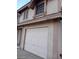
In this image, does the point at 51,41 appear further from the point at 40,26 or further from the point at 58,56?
the point at 40,26

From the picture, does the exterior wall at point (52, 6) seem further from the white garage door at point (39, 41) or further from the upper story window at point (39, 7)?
the white garage door at point (39, 41)

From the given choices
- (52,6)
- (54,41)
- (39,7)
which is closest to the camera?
(54,41)

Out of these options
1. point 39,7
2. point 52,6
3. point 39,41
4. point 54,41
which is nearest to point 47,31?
point 54,41

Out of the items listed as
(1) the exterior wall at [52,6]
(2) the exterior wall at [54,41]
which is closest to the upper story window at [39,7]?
(1) the exterior wall at [52,6]

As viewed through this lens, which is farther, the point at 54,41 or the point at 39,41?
the point at 39,41

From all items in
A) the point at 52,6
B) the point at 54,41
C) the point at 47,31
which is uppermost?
the point at 52,6

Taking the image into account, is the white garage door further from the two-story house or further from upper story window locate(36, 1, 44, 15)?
upper story window locate(36, 1, 44, 15)

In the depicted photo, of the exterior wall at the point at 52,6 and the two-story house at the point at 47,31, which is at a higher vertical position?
the exterior wall at the point at 52,6

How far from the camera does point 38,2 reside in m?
10.7

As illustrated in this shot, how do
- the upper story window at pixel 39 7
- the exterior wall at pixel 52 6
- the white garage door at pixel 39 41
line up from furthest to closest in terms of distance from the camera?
the upper story window at pixel 39 7 → the white garage door at pixel 39 41 → the exterior wall at pixel 52 6

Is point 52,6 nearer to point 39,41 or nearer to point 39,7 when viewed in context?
point 39,7

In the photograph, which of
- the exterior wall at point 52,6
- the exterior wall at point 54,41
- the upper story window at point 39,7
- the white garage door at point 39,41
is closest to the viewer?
the exterior wall at point 54,41
